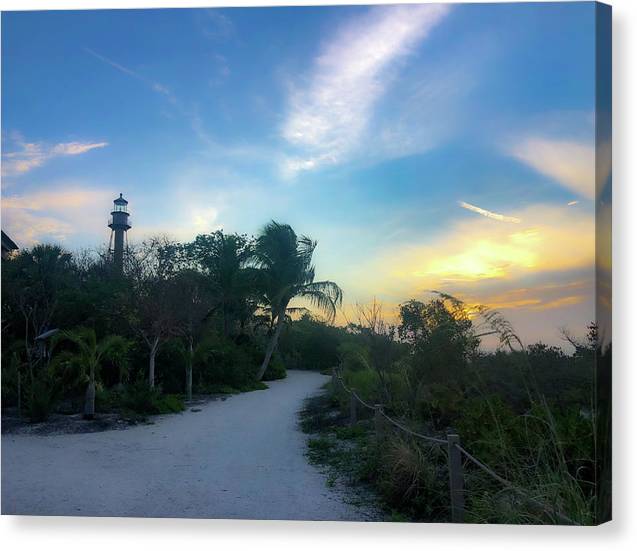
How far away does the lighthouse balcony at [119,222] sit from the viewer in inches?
203

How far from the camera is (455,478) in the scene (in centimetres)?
341

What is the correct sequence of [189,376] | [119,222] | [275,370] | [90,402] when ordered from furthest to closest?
[275,370] → [189,376] → [90,402] → [119,222]

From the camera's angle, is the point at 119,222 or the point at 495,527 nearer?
the point at 495,527

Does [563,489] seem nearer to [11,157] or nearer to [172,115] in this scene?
[172,115]

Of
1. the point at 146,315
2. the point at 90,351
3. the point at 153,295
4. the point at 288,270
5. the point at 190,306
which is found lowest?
the point at 90,351

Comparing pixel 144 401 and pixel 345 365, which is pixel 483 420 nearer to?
pixel 144 401

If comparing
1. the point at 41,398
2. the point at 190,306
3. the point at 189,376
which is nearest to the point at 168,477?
the point at 41,398

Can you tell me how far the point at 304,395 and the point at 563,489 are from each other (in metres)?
7.15

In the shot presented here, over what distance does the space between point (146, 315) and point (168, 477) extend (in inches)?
172

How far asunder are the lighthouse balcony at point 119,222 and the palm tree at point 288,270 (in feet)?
4.46

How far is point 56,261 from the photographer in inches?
223

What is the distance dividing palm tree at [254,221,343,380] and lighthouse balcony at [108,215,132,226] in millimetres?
1360

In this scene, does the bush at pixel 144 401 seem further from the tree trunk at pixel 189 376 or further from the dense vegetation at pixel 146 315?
the tree trunk at pixel 189 376

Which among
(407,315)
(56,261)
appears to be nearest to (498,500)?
(407,315)
